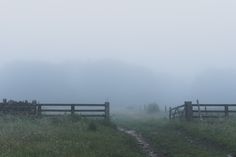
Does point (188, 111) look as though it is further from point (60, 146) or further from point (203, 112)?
point (60, 146)

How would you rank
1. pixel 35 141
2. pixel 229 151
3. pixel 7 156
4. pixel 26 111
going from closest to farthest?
pixel 7 156
pixel 35 141
pixel 229 151
pixel 26 111

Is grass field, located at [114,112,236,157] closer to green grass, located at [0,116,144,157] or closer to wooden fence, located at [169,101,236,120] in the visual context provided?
green grass, located at [0,116,144,157]

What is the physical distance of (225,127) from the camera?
30844 millimetres

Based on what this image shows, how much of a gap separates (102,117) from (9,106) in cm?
701

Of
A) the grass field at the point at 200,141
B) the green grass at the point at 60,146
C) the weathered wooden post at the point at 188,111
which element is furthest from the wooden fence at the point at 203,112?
the green grass at the point at 60,146

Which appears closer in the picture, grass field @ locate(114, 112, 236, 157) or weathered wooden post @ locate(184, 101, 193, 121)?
grass field @ locate(114, 112, 236, 157)

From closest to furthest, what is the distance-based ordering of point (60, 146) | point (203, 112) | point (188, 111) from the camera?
point (60, 146) < point (188, 111) < point (203, 112)

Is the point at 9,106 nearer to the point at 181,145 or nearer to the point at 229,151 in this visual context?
the point at 181,145

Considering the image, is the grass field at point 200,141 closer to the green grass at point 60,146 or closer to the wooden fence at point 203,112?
the green grass at point 60,146

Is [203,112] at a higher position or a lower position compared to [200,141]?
higher

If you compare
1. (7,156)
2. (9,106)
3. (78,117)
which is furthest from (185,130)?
(7,156)

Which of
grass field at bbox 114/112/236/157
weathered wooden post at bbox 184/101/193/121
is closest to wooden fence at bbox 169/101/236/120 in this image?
weathered wooden post at bbox 184/101/193/121

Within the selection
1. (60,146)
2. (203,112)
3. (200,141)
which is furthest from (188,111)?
(60,146)

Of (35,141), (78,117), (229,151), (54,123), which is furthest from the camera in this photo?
(78,117)
